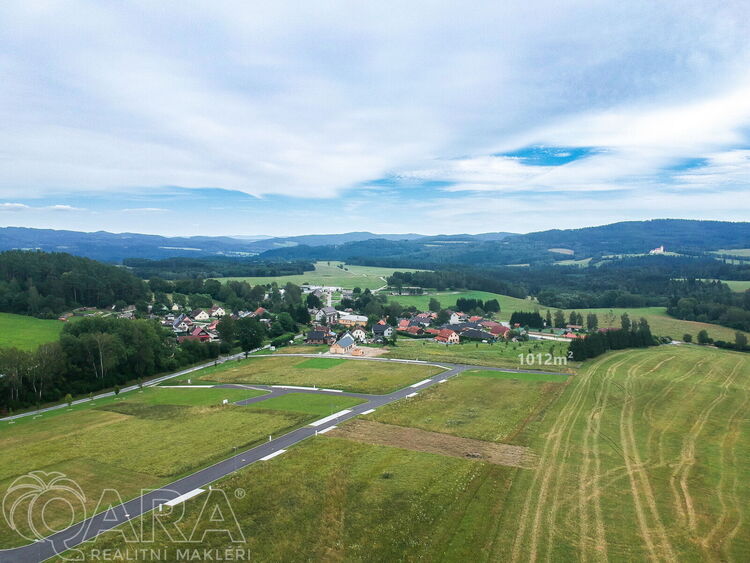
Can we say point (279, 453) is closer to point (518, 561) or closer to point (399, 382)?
point (518, 561)

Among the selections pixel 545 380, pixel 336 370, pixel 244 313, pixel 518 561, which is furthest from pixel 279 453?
pixel 244 313

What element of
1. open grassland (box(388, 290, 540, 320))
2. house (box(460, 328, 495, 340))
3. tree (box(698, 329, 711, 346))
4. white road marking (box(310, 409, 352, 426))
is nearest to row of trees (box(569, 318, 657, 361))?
tree (box(698, 329, 711, 346))

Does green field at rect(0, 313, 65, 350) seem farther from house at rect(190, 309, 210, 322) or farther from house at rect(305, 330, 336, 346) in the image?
house at rect(305, 330, 336, 346)

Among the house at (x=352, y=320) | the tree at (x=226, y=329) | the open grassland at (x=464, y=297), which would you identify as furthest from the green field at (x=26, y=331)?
the open grassland at (x=464, y=297)

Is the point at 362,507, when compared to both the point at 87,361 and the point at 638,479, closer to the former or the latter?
the point at 638,479

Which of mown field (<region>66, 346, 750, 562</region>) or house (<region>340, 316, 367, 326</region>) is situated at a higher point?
mown field (<region>66, 346, 750, 562</region>)

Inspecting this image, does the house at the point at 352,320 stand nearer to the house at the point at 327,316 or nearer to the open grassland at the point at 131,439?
the house at the point at 327,316
